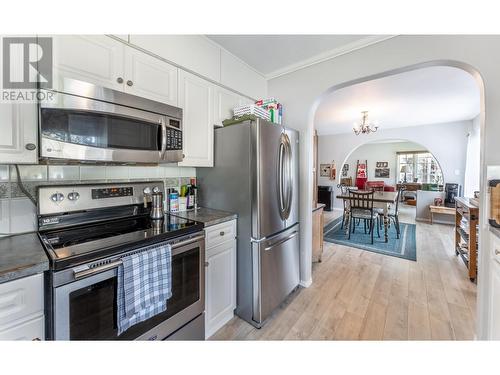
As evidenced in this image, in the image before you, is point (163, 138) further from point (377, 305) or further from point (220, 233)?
point (377, 305)

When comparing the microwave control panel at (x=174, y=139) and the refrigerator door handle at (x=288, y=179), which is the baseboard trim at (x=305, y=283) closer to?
the refrigerator door handle at (x=288, y=179)

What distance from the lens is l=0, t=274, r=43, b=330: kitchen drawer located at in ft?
2.45

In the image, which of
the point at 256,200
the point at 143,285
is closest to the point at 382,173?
the point at 256,200

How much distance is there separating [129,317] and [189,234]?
19.7 inches

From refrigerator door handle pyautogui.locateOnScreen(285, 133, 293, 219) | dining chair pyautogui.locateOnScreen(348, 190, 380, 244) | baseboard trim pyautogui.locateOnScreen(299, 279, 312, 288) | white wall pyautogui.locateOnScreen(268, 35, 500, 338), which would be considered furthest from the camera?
dining chair pyautogui.locateOnScreen(348, 190, 380, 244)

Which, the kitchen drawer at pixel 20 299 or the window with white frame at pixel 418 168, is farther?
the window with white frame at pixel 418 168

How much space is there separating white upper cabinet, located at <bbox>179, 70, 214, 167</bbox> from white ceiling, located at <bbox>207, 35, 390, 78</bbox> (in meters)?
0.48

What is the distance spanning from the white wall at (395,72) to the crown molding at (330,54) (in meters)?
0.03

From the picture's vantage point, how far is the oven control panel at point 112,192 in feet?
4.55

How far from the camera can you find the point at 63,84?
103 centimetres

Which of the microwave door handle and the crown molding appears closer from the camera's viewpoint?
A: the microwave door handle

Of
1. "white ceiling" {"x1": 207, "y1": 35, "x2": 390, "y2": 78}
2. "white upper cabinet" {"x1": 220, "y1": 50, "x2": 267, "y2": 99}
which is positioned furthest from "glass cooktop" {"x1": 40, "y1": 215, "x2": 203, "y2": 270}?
"white ceiling" {"x1": 207, "y1": 35, "x2": 390, "y2": 78}

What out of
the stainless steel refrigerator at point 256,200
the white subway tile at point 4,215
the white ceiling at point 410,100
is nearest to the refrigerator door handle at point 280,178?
the stainless steel refrigerator at point 256,200

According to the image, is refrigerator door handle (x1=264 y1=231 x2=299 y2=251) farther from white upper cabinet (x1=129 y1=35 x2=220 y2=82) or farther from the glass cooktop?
white upper cabinet (x1=129 y1=35 x2=220 y2=82)
